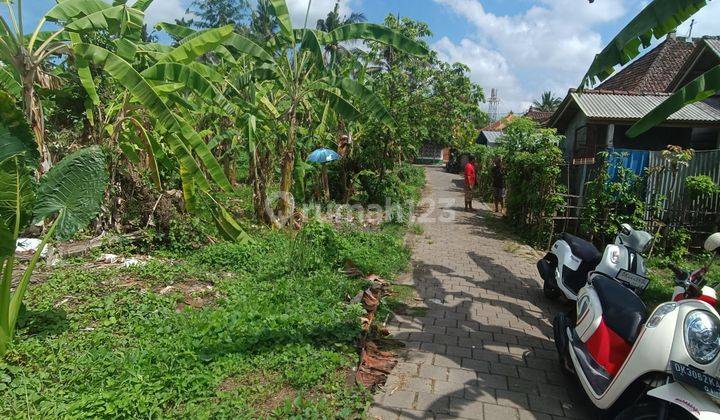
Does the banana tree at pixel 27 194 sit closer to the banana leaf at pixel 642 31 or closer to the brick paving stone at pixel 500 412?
the brick paving stone at pixel 500 412

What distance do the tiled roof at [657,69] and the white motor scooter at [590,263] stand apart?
539 inches

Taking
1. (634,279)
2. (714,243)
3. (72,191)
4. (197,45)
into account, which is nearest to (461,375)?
(634,279)

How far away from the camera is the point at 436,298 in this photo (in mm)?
5754

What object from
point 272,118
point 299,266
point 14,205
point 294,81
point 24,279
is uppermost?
point 294,81

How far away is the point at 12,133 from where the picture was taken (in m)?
3.17

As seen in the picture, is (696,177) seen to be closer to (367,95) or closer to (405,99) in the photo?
(367,95)

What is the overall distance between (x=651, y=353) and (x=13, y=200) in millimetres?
4457

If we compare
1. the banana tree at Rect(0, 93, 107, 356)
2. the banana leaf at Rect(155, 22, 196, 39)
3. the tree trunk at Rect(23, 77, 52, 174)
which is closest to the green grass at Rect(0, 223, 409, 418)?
the banana tree at Rect(0, 93, 107, 356)

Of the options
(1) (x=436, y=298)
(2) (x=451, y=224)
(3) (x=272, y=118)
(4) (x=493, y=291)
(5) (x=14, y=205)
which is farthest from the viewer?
(2) (x=451, y=224)

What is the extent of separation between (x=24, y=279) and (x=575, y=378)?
4.48 m

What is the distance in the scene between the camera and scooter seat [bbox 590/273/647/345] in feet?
9.76

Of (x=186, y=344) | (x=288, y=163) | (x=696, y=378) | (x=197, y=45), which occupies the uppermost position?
(x=197, y=45)

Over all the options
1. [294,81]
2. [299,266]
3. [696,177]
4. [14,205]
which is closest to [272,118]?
[294,81]

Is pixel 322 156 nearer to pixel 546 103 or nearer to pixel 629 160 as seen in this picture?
pixel 629 160
